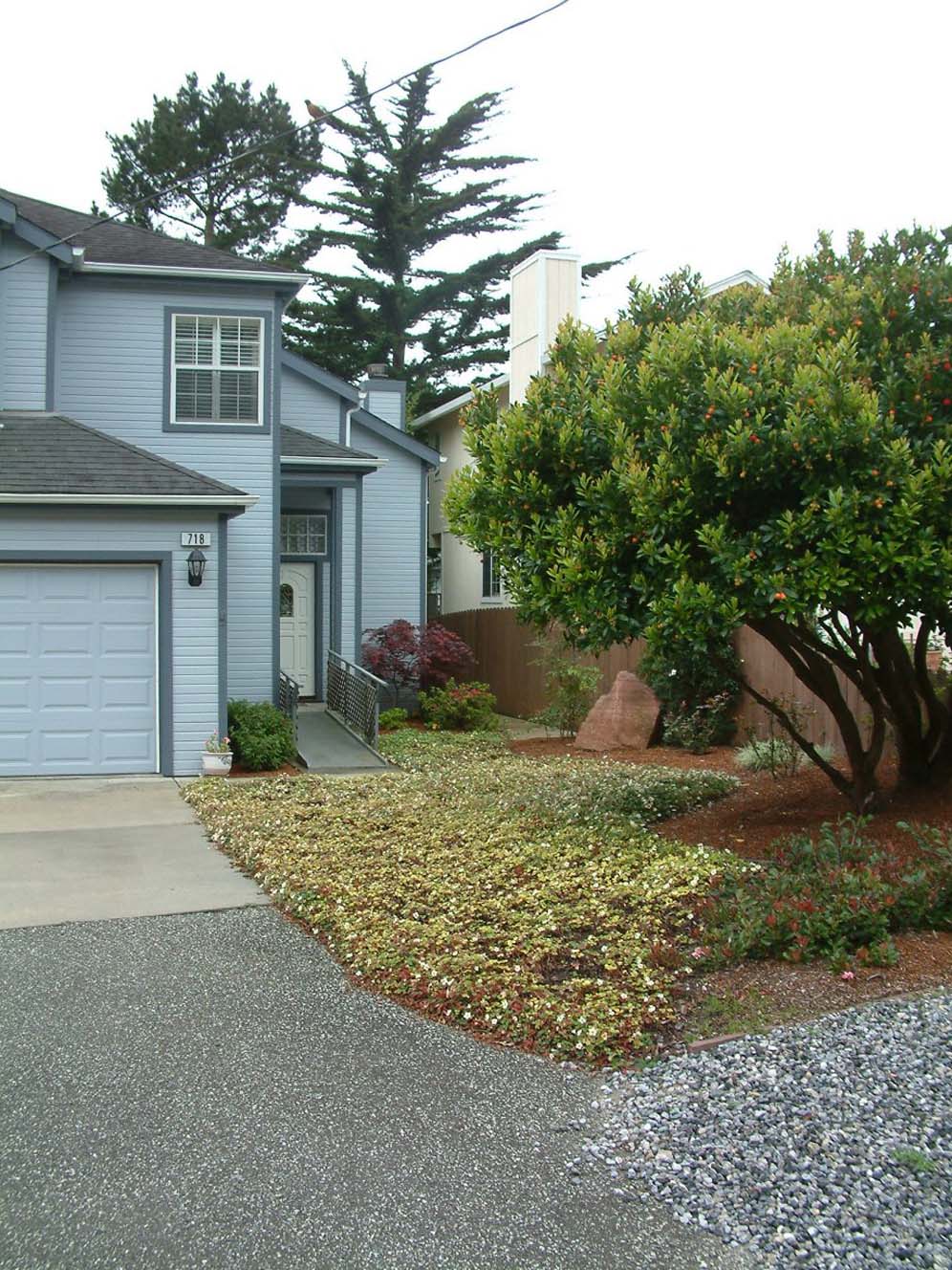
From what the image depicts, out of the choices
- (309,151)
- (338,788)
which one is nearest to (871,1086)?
(338,788)

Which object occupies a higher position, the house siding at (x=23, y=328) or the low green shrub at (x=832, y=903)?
the house siding at (x=23, y=328)

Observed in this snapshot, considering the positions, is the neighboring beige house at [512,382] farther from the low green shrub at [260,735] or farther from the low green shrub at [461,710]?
the low green shrub at [260,735]

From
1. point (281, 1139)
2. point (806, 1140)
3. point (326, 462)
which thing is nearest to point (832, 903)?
point (806, 1140)

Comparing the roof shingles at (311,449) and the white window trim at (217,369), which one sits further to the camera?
the roof shingles at (311,449)

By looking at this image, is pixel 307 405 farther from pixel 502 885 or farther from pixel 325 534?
pixel 502 885

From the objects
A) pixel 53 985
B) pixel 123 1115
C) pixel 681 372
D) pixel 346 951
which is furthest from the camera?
pixel 681 372

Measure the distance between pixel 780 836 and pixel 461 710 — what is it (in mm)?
9130

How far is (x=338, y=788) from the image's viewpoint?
11695 mm

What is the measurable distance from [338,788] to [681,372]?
228 inches

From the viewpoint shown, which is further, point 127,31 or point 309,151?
point 309,151

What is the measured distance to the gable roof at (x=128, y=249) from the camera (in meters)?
14.3

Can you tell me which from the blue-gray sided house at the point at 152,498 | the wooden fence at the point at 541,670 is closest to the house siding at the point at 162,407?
the blue-gray sided house at the point at 152,498

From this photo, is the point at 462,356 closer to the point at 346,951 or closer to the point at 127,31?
the point at 127,31

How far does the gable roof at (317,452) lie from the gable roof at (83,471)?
10.2ft
